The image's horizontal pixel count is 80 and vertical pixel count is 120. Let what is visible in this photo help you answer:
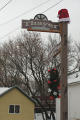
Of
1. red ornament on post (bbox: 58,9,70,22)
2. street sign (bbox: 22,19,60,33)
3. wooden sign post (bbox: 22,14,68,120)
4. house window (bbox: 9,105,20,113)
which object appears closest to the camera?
wooden sign post (bbox: 22,14,68,120)

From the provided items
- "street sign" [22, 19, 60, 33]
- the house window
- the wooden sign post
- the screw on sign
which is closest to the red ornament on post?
the wooden sign post

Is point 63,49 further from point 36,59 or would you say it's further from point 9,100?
point 36,59

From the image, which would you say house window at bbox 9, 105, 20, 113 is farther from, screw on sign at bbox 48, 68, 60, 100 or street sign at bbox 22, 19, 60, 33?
street sign at bbox 22, 19, 60, 33

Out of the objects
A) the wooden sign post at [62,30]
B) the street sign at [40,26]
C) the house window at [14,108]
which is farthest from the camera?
the house window at [14,108]

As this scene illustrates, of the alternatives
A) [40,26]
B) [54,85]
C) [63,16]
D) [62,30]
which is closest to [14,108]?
[54,85]

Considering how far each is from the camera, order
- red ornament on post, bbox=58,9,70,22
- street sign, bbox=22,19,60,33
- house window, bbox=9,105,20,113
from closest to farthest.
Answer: street sign, bbox=22,19,60,33, red ornament on post, bbox=58,9,70,22, house window, bbox=9,105,20,113

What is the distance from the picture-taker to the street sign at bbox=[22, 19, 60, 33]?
28.2 ft

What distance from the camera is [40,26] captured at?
8.74 meters

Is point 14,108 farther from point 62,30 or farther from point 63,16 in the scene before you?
point 63,16

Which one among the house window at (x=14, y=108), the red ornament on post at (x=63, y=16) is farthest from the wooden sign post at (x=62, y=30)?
the house window at (x=14, y=108)

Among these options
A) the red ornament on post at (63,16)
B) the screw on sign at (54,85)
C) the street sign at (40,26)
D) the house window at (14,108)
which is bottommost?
the house window at (14,108)

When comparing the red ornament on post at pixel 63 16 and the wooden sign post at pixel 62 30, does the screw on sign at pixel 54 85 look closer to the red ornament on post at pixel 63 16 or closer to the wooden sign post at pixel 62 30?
the wooden sign post at pixel 62 30

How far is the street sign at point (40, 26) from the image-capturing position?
8.59m

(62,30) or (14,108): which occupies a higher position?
(62,30)
